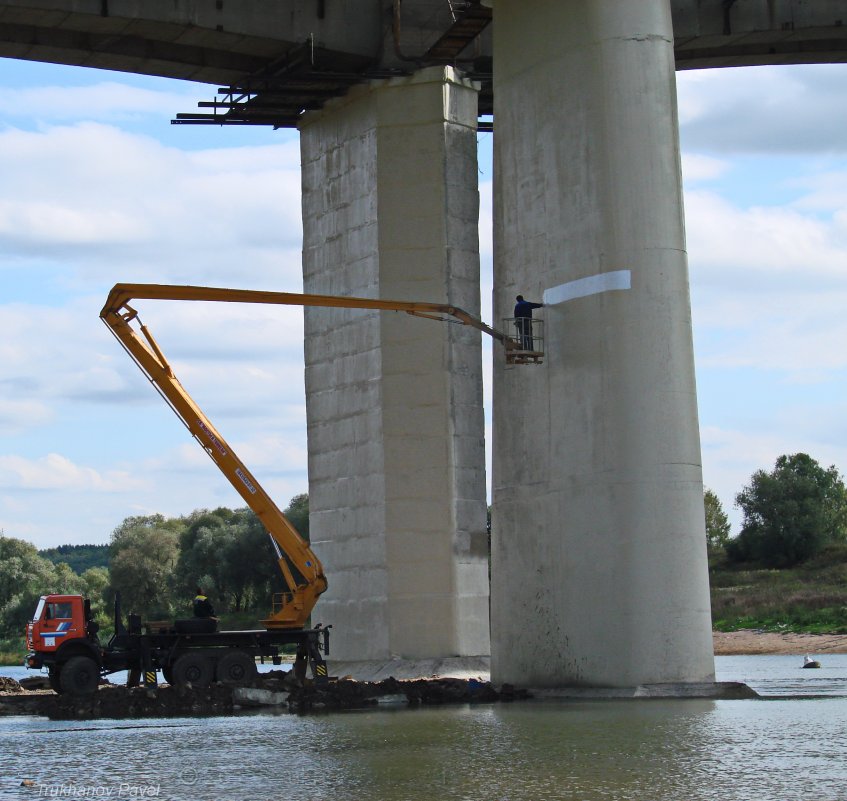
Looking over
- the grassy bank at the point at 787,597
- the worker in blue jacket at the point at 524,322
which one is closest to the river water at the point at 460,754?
the worker in blue jacket at the point at 524,322

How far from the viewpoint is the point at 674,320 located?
29.0 m

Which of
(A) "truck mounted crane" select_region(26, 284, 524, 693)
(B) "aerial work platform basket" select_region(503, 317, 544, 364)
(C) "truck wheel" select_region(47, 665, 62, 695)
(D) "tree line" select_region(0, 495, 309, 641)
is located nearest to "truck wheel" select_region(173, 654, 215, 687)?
(A) "truck mounted crane" select_region(26, 284, 524, 693)

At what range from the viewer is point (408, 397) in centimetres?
3744

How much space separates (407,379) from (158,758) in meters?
18.8

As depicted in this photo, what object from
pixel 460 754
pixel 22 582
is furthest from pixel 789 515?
pixel 460 754

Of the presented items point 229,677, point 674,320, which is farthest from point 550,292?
point 229,677

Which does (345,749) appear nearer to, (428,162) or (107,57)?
(428,162)

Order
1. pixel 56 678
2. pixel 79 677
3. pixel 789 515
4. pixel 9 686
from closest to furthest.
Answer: pixel 79 677
pixel 56 678
pixel 9 686
pixel 789 515

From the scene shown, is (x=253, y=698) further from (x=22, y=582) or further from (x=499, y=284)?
(x=22, y=582)

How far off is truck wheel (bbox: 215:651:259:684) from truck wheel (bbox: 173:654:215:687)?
0.21 metres

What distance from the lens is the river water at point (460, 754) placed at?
1562 centimetres

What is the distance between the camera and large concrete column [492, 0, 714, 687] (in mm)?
28250

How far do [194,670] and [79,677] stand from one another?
7.65 feet

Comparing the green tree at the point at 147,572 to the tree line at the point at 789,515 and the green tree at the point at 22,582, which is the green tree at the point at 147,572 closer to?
the green tree at the point at 22,582
